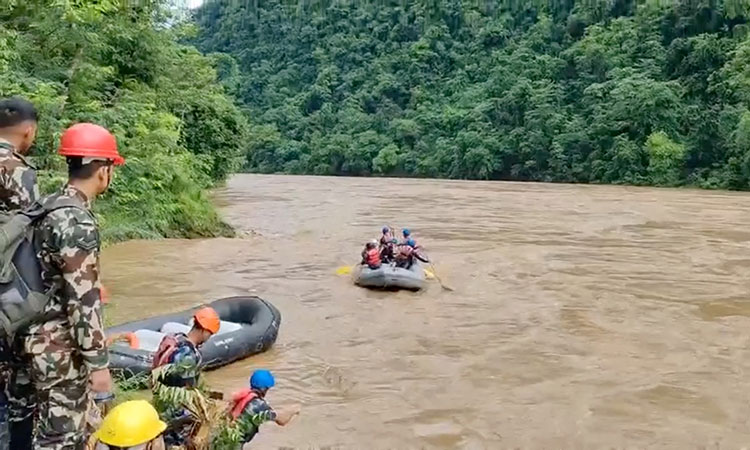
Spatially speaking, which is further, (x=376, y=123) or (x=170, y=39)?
(x=376, y=123)

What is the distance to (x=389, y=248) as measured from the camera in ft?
38.7

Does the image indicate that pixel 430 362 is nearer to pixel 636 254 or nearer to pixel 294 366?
pixel 294 366

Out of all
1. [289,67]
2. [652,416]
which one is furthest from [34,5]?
[289,67]

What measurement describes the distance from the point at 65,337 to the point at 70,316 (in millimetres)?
107

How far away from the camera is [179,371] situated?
372 centimetres

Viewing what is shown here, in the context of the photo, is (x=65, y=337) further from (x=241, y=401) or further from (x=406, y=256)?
(x=406, y=256)

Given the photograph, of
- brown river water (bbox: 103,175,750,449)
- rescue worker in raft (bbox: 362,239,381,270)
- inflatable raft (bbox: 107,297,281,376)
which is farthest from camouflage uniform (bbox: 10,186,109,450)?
rescue worker in raft (bbox: 362,239,381,270)

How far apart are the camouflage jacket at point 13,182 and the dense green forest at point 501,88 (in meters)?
32.3

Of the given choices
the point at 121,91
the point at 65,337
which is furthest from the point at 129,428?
the point at 121,91

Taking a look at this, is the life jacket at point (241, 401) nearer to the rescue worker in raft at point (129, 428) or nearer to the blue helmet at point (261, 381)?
the blue helmet at point (261, 381)

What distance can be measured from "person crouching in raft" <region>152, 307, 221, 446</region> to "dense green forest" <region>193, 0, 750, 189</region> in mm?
31619

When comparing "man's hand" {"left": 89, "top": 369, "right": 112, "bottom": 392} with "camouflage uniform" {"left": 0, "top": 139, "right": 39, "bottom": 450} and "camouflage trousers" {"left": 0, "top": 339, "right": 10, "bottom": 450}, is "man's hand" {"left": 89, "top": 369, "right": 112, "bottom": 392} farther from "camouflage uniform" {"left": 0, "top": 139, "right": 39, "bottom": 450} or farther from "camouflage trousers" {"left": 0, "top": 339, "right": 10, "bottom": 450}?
"camouflage uniform" {"left": 0, "top": 139, "right": 39, "bottom": 450}

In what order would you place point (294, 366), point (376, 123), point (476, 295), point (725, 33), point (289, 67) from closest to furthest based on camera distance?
point (294, 366), point (476, 295), point (725, 33), point (376, 123), point (289, 67)

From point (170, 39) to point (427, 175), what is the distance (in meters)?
31.8
